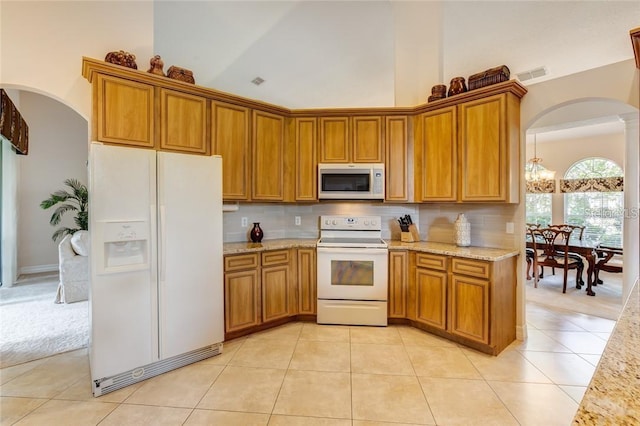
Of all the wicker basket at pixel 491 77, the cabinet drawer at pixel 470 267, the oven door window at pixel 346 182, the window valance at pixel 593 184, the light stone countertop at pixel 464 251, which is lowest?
the cabinet drawer at pixel 470 267

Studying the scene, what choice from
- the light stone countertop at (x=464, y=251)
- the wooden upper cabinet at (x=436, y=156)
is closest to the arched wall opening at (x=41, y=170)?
the wooden upper cabinet at (x=436, y=156)

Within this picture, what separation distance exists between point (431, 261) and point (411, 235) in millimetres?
527

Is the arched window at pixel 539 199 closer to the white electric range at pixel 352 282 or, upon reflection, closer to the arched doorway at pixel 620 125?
the arched doorway at pixel 620 125

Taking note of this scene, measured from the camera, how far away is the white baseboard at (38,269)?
219 inches

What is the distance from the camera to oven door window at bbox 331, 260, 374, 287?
10.4 ft

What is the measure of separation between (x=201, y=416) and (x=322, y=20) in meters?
4.35

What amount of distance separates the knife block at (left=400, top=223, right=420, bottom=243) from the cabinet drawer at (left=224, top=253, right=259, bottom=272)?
1.73 metres

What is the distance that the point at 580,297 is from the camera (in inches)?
166

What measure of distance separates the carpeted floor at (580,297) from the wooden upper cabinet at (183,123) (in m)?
4.73

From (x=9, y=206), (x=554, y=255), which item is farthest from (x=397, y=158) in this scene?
(x=9, y=206)

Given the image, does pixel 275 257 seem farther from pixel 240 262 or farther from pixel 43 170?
pixel 43 170

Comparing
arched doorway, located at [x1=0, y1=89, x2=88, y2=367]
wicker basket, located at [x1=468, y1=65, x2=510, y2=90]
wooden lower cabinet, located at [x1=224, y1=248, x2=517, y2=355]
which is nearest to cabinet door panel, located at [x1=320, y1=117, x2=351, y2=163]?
wooden lower cabinet, located at [x1=224, y1=248, x2=517, y2=355]

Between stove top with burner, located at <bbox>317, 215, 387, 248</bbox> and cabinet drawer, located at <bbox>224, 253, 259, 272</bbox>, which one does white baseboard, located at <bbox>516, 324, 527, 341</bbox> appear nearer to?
stove top with burner, located at <bbox>317, 215, 387, 248</bbox>

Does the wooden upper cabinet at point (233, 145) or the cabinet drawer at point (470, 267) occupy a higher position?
the wooden upper cabinet at point (233, 145)
